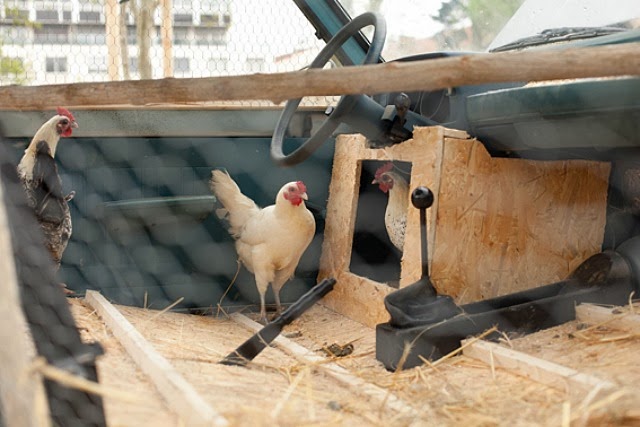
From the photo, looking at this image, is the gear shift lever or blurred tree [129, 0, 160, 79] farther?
blurred tree [129, 0, 160, 79]

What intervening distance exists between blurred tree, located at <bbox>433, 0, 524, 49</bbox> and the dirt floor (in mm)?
1188

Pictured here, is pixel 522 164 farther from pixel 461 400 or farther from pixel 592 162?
pixel 461 400

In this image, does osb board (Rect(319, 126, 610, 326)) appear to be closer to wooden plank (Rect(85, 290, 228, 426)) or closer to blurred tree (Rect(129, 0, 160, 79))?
wooden plank (Rect(85, 290, 228, 426))

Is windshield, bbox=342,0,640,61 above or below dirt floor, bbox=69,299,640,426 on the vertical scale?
above

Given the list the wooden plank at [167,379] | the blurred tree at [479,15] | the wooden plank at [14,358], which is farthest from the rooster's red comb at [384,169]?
the wooden plank at [14,358]

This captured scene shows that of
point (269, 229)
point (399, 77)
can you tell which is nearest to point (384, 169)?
point (269, 229)

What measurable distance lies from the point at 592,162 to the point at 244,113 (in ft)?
3.38

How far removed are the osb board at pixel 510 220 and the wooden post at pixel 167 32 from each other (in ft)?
3.89

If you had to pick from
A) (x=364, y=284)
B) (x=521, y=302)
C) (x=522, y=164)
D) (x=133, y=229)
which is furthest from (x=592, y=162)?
(x=133, y=229)

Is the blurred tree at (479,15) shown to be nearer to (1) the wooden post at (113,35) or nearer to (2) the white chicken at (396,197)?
(2) the white chicken at (396,197)

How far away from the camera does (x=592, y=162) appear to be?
5.92 ft

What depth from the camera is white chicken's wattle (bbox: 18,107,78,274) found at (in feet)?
5.96

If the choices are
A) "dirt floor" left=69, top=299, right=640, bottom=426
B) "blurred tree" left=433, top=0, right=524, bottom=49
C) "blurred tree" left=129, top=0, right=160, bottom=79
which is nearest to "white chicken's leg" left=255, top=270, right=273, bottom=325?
"dirt floor" left=69, top=299, right=640, bottom=426

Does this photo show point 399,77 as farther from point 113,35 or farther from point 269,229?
point 113,35
